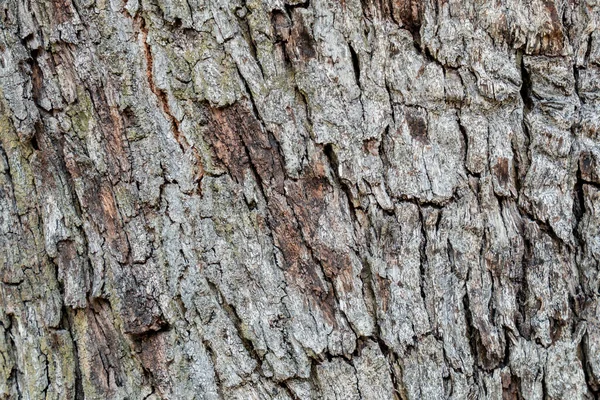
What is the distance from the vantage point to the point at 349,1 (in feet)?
4.35

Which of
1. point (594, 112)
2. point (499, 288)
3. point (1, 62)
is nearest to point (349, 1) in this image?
point (594, 112)

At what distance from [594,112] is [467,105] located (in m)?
→ 0.34

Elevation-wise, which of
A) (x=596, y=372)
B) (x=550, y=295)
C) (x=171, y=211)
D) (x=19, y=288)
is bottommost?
(x=596, y=372)

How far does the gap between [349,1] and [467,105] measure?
1.31 ft

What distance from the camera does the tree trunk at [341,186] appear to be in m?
1.33

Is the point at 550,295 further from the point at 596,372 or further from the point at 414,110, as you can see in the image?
the point at 414,110

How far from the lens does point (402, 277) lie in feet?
4.46

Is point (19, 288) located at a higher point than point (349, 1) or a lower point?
lower

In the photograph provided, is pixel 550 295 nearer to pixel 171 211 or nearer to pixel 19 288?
pixel 171 211

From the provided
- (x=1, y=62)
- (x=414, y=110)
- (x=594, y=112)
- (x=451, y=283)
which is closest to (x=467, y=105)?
(x=414, y=110)

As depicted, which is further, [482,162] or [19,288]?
[19,288]

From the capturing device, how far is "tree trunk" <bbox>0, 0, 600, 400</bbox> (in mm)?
1335

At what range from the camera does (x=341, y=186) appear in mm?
1356

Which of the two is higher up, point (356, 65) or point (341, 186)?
point (356, 65)
